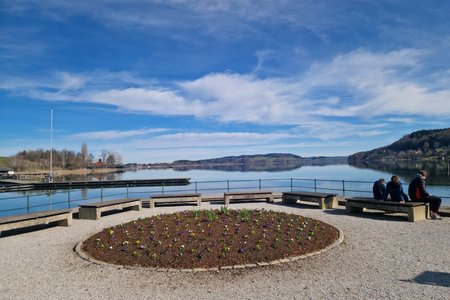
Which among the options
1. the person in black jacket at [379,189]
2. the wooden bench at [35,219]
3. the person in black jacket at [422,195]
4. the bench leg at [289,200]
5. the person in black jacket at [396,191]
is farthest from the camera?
the bench leg at [289,200]

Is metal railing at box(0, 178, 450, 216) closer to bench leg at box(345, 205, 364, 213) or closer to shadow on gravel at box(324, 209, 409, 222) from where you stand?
bench leg at box(345, 205, 364, 213)

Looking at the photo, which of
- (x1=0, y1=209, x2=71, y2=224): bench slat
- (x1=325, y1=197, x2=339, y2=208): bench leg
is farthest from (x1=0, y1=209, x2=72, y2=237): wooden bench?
(x1=325, y1=197, x2=339, y2=208): bench leg

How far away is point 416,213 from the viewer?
1057cm

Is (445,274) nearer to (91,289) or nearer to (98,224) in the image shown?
(91,289)

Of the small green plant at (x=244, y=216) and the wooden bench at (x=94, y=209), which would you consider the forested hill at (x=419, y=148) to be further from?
the wooden bench at (x=94, y=209)

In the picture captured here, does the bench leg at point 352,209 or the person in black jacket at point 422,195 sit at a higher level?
the person in black jacket at point 422,195

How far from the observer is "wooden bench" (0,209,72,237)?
9.87 m

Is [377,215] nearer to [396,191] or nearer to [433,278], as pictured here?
[396,191]

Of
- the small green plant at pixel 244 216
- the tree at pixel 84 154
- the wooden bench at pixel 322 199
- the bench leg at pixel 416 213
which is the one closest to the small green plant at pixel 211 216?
the small green plant at pixel 244 216

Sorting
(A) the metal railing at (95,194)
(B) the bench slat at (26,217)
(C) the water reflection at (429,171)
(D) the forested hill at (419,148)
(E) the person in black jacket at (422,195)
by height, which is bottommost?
(C) the water reflection at (429,171)

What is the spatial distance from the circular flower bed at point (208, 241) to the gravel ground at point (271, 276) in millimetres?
372

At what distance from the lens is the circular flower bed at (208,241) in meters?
6.91

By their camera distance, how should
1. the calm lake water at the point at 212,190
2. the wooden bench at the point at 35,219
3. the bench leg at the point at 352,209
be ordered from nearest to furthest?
the wooden bench at the point at 35,219 < the bench leg at the point at 352,209 < the calm lake water at the point at 212,190

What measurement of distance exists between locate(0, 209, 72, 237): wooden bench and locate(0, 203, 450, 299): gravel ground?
4.38ft
